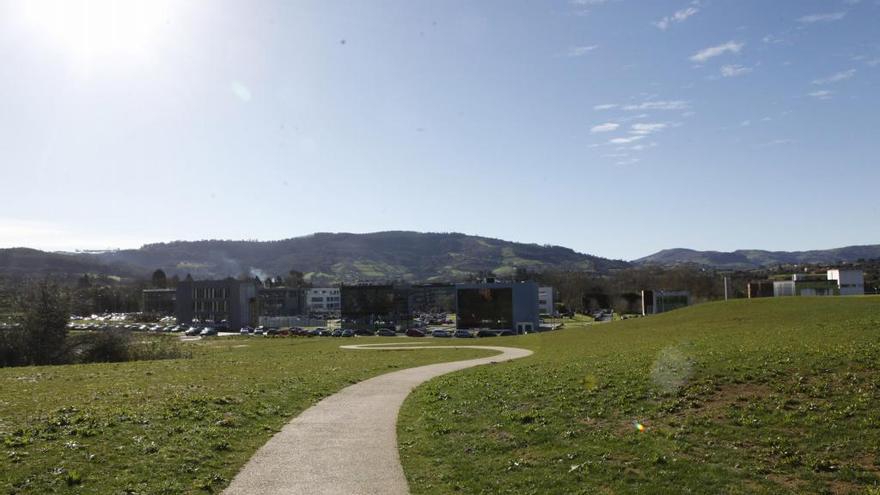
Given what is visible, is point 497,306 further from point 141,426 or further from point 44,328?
point 141,426

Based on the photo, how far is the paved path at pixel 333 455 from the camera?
39.0ft

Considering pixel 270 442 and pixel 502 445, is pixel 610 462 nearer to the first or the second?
pixel 502 445

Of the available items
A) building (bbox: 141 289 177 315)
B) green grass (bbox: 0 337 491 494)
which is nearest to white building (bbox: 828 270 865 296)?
green grass (bbox: 0 337 491 494)

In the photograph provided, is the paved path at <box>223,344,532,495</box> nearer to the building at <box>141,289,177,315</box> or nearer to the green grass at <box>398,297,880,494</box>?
the green grass at <box>398,297,880,494</box>

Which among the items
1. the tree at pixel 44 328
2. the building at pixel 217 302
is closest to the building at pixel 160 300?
the building at pixel 217 302

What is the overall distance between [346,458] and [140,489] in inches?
168

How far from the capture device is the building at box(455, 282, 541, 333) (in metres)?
106

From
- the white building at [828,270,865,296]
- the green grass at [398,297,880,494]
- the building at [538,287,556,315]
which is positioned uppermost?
the white building at [828,270,865,296]

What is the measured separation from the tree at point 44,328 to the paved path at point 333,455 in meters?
41.5

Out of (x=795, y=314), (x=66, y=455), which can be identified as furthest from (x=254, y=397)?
(x=795, y=314)

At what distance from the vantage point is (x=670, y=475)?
462 inches

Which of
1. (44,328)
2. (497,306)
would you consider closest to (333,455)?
(44,328)

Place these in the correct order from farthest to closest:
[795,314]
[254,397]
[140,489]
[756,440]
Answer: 1. [795,314]
2. [254,397]
3. [756,440]
4. [140,489]

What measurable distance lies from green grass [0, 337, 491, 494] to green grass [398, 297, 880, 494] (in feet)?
13.9
